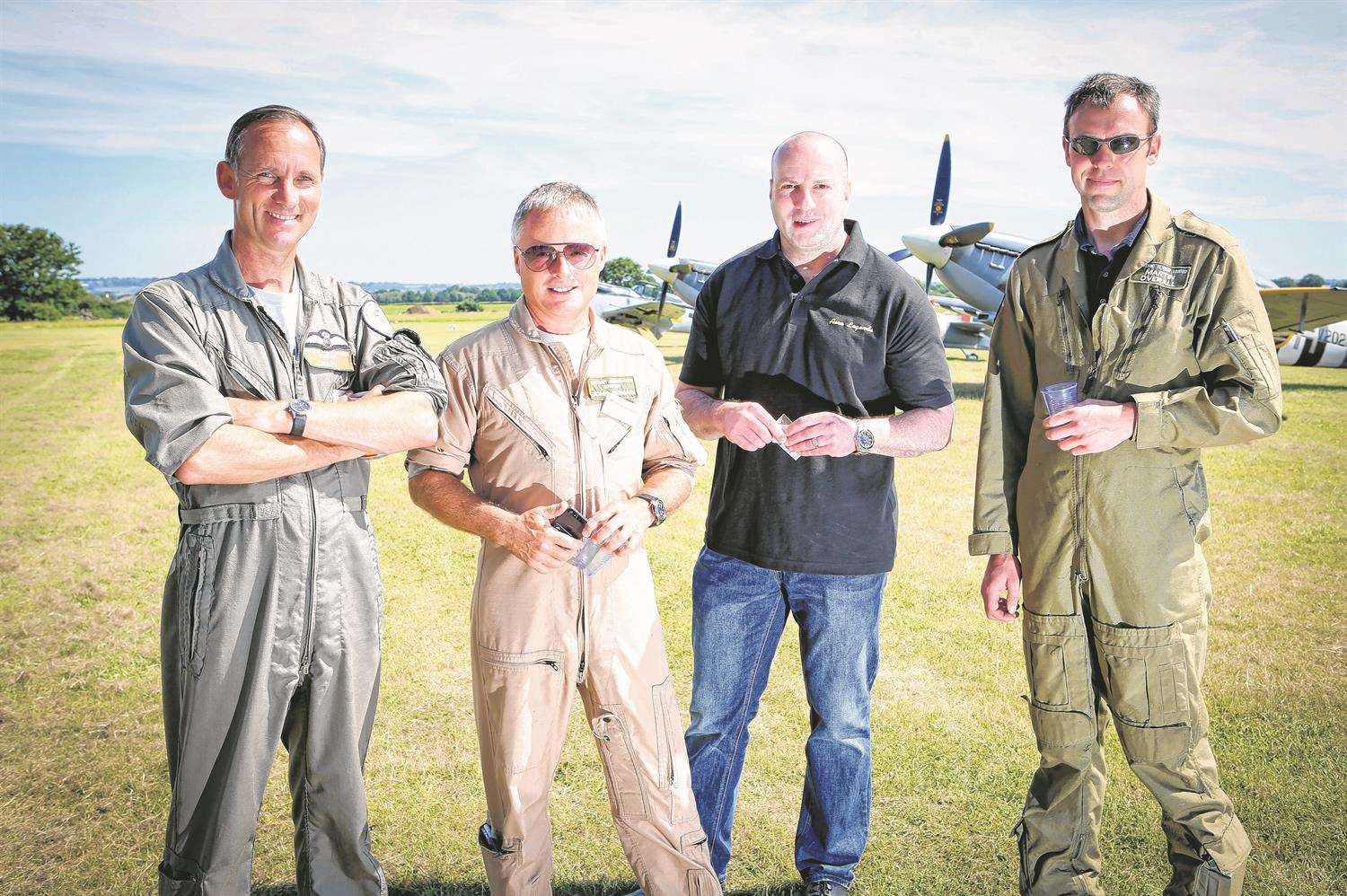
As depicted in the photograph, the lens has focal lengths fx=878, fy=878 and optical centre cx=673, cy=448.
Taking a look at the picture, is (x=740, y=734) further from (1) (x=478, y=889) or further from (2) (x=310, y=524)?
(2) (x=310, y=524)

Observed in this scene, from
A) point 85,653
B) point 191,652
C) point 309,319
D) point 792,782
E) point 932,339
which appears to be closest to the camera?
point 191,652

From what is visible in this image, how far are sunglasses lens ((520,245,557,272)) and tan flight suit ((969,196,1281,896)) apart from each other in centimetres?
139

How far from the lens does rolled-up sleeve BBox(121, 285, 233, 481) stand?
1987 mm

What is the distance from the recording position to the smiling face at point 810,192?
2.64 m

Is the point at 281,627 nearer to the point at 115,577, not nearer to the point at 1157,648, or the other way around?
the point at 1157,648

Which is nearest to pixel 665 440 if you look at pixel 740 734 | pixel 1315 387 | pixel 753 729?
pixel 740 734

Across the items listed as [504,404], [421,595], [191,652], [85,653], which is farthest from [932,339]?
[85,653]

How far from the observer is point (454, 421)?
233cm

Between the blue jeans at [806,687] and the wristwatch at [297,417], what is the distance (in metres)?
1.33

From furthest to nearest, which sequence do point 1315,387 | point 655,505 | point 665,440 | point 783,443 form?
point 1315,387, point 783,443, point 665,440, point 655,505

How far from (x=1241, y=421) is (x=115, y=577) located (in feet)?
24.3

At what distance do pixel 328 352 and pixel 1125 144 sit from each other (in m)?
2.21

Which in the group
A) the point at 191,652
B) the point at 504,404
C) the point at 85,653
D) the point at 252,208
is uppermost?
the point at 252,208

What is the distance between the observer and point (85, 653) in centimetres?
534
